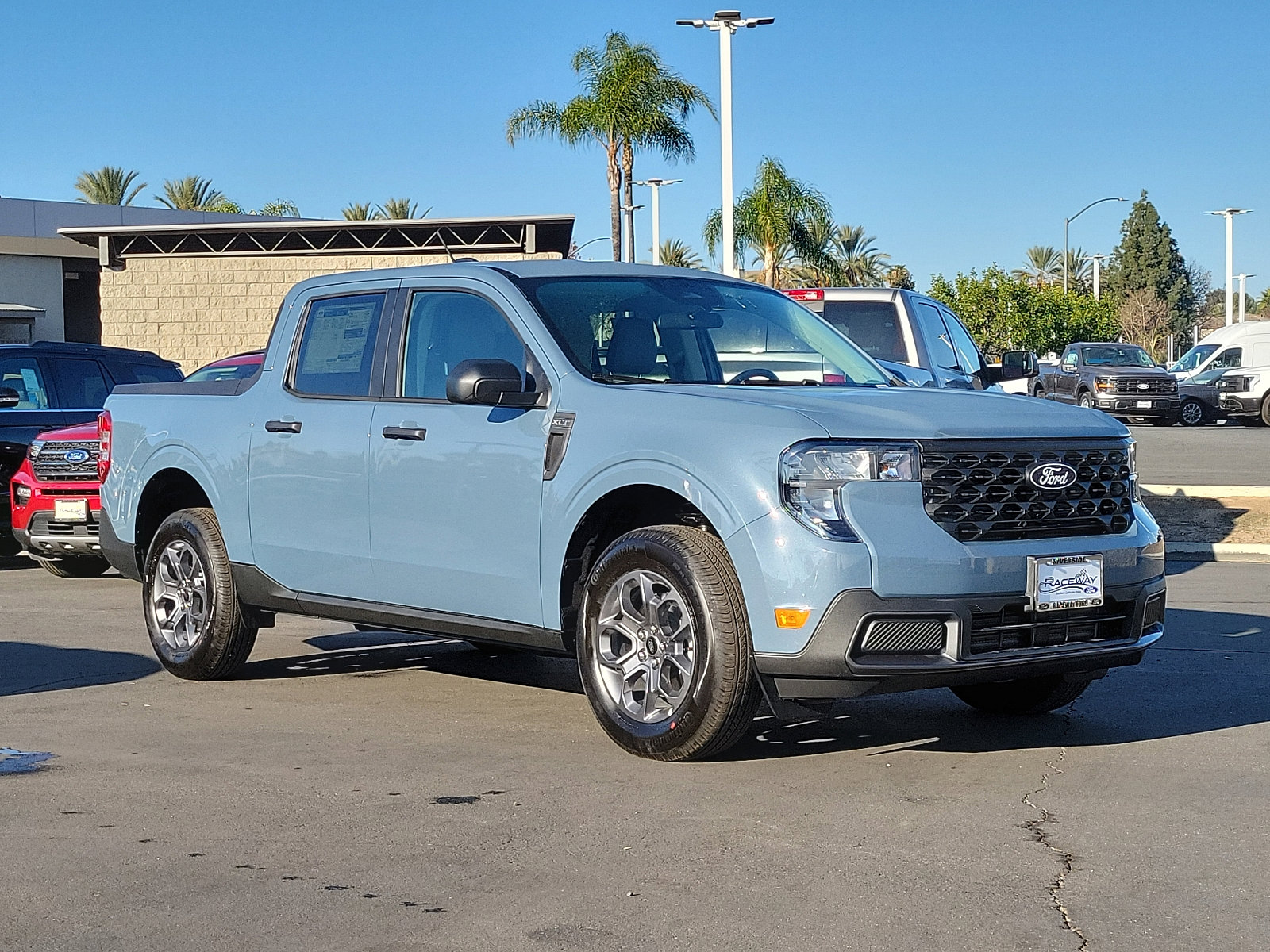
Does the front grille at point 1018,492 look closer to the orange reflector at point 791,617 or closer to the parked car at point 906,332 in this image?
the orange reflector at point 791,617

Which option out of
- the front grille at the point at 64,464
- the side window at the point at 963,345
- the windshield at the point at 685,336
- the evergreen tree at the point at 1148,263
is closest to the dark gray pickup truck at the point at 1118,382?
the side window at the point at 963,345

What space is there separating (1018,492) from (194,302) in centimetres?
3246

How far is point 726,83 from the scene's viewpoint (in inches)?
992

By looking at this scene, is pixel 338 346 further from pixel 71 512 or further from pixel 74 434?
pixel 74 434

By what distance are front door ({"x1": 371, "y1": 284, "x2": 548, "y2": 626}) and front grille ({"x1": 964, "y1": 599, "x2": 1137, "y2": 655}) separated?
172 centimetres

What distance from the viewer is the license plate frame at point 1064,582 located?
5754mm

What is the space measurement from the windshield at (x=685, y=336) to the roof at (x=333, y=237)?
2468 cm

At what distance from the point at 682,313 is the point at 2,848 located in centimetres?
341

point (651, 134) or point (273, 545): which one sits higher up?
point (651, 134)

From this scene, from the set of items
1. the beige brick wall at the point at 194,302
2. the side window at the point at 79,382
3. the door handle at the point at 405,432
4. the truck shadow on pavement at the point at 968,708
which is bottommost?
the truck shadow on pavement at the point at 968,708

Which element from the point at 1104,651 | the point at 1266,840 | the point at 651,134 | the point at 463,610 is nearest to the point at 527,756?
the point at 463,610

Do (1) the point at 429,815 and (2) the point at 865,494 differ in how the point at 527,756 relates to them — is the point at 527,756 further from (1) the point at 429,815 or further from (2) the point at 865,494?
(2) the point at 865,494

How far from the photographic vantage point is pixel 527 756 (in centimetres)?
625

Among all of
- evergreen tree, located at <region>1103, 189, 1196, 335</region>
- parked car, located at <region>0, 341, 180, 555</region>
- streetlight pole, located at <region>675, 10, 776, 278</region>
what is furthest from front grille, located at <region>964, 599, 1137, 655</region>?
evergreen tree, located at <region>1103, 189, 1196, 335</region>
